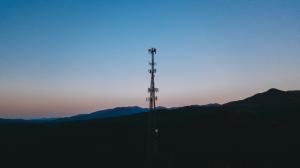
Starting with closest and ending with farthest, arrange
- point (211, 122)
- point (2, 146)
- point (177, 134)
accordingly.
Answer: point (177, 134)
point (211, 122)
point (2, 146)

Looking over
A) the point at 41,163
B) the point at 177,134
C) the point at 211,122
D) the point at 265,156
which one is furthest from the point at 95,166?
the point at 211,122

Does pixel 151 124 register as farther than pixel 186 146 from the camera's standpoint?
No

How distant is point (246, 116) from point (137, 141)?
3055cm

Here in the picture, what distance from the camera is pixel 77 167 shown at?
46.3 m

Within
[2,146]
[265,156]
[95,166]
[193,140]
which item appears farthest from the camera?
[2,146]

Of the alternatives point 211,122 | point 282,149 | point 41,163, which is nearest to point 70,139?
point 41,163

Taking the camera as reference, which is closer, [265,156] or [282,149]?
[265,156]

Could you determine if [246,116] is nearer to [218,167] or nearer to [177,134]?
[177,134]

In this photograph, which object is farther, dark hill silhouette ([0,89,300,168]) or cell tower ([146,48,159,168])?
dark hill silhouette ([0,89,300,168])

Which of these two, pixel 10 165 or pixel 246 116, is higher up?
pixel 246 116

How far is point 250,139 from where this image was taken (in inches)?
2281

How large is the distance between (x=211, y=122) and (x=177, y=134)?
364 inches

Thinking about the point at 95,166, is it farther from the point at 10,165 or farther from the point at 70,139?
the point at 70,139

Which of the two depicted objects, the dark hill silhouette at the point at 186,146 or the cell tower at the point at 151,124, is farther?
the dark hill silhouette at the point at 186,146
